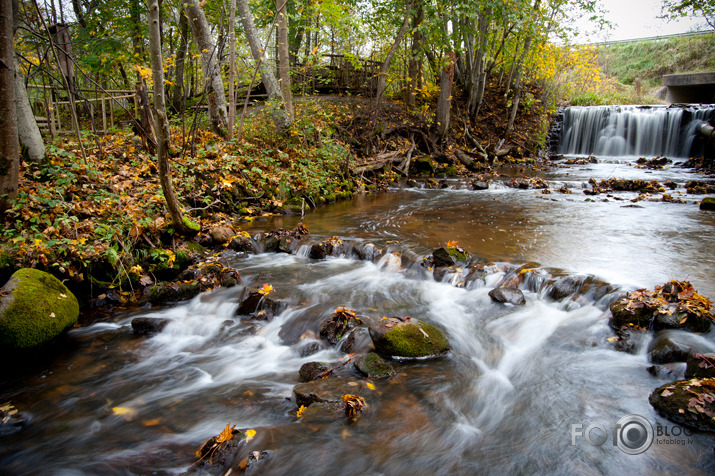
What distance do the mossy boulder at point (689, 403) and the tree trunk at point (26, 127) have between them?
392 inches

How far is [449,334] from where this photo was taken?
17.1 feet

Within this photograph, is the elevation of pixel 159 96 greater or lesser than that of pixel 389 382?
greater

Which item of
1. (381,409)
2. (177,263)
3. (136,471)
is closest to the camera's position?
(136,471)

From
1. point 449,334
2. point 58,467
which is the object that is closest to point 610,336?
point 449,334

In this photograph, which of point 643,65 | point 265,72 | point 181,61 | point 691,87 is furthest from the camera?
point 643,65

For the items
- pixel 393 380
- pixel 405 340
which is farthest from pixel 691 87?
pixel 393 380

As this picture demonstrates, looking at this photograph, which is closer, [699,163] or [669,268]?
[669,268]

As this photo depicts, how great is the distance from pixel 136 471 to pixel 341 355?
2.25 metres

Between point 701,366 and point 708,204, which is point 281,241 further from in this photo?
point 708,204

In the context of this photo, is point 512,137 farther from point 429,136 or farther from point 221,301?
point 221,301

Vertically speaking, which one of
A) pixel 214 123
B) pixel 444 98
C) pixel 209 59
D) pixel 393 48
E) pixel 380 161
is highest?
pixel 393 48

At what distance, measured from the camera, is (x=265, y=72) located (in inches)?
457

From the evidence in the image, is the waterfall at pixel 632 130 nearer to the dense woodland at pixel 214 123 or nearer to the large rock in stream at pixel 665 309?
the dense woodland at pixel 214 123

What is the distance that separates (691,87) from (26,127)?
3469cm
